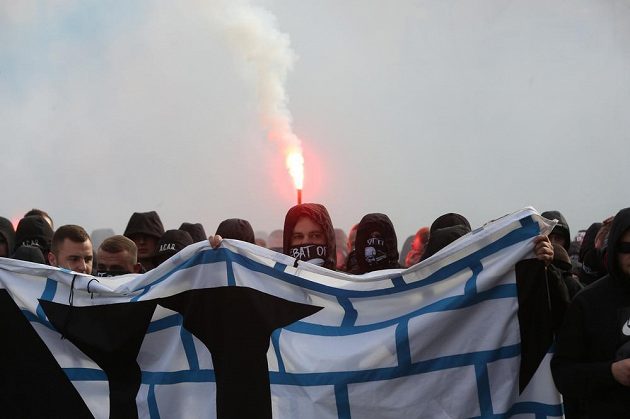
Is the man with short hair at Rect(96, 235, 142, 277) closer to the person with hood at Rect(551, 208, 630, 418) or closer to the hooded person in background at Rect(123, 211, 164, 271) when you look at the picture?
the hooded person in background at Rect(123, 211, 164, 271)

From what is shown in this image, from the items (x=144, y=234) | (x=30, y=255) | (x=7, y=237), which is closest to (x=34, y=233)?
(x=7, y=237)

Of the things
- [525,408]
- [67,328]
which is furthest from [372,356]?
[67,328]

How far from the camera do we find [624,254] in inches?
134

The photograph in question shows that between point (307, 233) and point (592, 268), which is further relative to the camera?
point (592, 268)

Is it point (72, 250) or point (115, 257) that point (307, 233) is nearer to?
point (115, 257)

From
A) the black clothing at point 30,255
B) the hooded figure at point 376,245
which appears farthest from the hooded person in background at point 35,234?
the hooded figure at point 376,245

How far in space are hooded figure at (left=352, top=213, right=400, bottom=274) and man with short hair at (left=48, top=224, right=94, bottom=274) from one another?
1762 millimetres

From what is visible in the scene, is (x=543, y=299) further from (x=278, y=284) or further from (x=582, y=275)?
(x=582, y=275)

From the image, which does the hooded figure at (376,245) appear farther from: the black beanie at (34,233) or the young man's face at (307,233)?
the black beanie at (34,233)

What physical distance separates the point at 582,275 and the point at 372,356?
2.12 meters

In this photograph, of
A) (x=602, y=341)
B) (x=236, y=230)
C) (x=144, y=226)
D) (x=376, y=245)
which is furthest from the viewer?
(x=144, y=226)

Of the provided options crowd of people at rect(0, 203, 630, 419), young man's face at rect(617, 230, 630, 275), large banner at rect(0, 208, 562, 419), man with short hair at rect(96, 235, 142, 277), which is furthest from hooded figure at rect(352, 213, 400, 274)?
young man's face at rect(617, 230, 630, 275)

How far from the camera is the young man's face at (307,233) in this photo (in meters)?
4.97

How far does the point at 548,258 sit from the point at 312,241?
164cm
